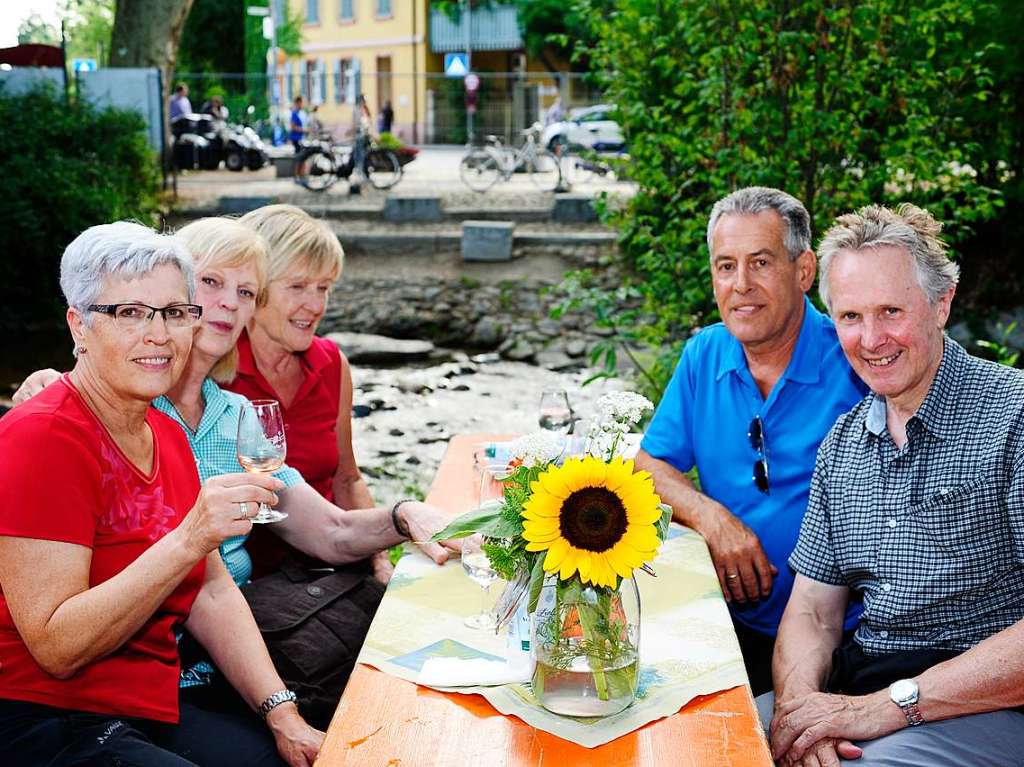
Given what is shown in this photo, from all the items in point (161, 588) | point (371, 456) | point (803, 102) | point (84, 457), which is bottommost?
point (371, 456)

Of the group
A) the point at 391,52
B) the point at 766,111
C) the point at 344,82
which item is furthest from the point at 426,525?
the point at 391,52

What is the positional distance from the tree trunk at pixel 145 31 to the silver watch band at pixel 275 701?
13665 millimetres

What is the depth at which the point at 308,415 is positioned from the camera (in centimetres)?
347

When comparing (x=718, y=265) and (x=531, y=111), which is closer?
(x=718, y=265)

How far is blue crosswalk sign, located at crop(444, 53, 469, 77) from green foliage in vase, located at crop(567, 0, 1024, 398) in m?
19.5

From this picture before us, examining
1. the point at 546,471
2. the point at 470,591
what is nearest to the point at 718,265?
the point at 470,591

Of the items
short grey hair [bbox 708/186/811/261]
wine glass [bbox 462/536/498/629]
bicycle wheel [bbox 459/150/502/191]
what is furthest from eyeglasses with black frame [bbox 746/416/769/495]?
bicycle wheel [bbox 459/150/502/191]

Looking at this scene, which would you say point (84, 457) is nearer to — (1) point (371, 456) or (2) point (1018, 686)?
(2) point (1018, 686)

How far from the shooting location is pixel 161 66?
15.0 m

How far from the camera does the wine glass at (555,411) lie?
124 inches

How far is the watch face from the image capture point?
2279 millimetres

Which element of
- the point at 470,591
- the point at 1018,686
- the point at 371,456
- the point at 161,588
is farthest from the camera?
the point at 371,456

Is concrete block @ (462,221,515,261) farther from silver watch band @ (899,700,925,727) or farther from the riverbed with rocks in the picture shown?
silver watch band @ (899,700,925,727)

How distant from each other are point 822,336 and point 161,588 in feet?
Result: 6.58
